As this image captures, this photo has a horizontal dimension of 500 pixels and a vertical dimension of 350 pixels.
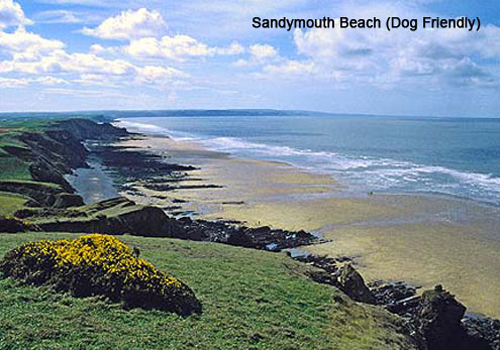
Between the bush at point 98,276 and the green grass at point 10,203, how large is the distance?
1398 centimetres

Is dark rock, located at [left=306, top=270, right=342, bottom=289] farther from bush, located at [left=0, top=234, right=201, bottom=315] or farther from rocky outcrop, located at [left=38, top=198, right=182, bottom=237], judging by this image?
rocky outcrop, located at [left=38, top=198, right=182, bottom=237]

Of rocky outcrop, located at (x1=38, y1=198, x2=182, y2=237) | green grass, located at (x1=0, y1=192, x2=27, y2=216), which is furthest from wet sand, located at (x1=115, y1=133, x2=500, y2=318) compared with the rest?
green grass, located at (x1=0, y1=192, x2=27, y2=216)

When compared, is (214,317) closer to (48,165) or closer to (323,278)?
(323,278)

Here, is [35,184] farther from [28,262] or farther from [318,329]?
[318,329]

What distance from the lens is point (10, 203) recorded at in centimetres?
3017

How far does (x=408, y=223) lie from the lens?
3934cm

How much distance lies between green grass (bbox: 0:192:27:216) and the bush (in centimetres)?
1398

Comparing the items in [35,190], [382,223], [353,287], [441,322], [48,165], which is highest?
[48,165]

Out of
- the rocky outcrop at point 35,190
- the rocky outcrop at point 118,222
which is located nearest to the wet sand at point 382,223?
the rocky outcrop at point 118,222

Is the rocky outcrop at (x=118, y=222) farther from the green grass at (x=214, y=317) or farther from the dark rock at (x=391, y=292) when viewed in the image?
the dark rock at (x=391, y=292)

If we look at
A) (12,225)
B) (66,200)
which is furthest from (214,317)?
(66,200)

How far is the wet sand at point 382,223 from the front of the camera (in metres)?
27.5

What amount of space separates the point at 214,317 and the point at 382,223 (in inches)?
1122

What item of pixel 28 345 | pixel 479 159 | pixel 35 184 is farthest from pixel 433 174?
pixel 28 345
